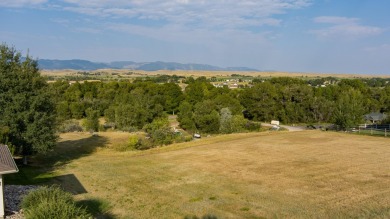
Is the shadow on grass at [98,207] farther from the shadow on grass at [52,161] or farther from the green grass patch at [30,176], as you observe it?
the green grass patch at [30,176]

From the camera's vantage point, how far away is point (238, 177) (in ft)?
91.2

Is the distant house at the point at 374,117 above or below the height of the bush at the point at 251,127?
above

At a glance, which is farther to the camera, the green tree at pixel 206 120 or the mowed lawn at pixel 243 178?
the green tree at pixel 206 120

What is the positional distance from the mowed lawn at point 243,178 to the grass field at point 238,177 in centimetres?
5

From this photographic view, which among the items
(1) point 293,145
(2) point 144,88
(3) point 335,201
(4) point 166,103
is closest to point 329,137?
(1) point 293,145

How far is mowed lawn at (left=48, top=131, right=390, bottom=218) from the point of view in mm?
19734

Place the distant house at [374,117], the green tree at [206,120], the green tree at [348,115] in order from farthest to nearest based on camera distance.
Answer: the distant house at [374,117] < the green tree at [206,120] < the green tree at [348,115]

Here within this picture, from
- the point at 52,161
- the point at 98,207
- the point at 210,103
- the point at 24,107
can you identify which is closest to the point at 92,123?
the point at 210,103

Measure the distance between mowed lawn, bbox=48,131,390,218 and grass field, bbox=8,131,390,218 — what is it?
0.17 ft

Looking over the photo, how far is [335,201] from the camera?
2034 cm

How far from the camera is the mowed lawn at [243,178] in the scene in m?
19.7

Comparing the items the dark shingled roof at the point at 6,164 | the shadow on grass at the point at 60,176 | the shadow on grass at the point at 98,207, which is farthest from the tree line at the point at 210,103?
the dark shingled roof at the point at 6,164

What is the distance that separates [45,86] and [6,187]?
43.6 feet

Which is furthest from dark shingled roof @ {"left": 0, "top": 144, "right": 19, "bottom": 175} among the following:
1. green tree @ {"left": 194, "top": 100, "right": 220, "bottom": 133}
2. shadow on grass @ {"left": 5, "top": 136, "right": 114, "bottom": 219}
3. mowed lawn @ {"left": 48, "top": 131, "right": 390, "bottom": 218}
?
green tree @ {"left": 194, "top": 100, "right": 220, "bottom": 133}
